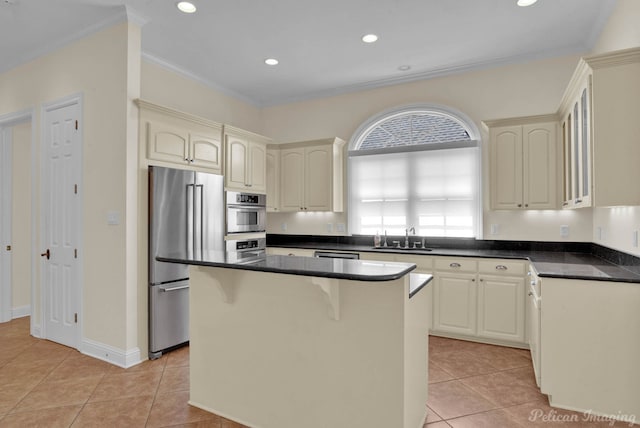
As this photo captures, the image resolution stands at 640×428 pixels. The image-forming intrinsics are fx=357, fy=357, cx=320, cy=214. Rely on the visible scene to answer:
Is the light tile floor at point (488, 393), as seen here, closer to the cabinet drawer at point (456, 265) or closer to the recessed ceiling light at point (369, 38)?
the cabinet drawer at point (456, 265)

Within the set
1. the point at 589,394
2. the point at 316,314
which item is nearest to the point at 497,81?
the point at 589,394

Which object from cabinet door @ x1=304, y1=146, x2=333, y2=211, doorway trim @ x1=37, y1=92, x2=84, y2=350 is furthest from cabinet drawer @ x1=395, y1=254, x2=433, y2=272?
Result: doorway trim @ x1=37, y1=92, x2=84, y2=350

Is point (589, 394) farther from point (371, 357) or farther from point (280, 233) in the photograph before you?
point (280, 233)

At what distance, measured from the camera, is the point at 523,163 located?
369 centimetres

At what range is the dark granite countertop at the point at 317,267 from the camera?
160 cm

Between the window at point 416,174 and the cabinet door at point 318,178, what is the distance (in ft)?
1.15

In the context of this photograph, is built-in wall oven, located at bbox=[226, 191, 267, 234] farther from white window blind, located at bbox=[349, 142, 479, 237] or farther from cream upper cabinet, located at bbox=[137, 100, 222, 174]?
white window blind, located at bbox=[349, 142, 479, 237]

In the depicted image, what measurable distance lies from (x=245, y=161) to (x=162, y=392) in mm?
2677

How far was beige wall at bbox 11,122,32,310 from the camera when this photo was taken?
4391mm

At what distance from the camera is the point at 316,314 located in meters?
2.00

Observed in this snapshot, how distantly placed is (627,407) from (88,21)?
505cm

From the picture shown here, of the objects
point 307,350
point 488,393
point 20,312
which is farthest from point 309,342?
point 20,312

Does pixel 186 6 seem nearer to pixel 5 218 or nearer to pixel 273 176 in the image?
pixel 273 176

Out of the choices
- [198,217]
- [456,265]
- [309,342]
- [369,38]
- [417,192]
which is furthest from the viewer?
[417,192]
